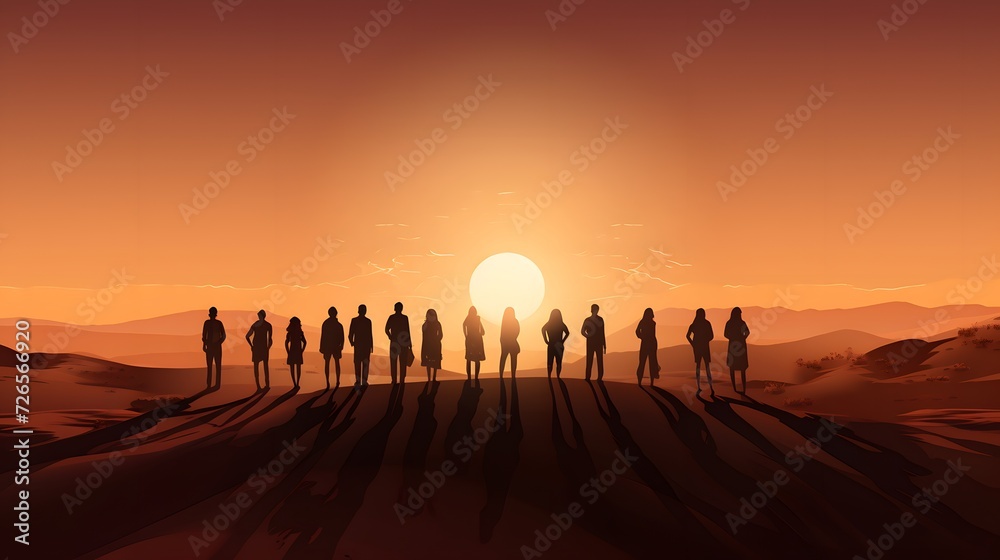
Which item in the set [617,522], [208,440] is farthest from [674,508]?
[208,440]

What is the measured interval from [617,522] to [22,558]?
9746mm

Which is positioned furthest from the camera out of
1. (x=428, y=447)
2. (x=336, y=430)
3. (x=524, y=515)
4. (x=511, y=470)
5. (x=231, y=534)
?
(x=336, y=430)

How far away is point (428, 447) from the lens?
627 inches

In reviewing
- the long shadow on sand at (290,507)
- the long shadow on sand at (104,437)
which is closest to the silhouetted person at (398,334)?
the long shadow on sand at (104,437)

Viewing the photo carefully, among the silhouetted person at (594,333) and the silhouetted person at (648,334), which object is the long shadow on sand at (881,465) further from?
the silhouetted person at (594,333)

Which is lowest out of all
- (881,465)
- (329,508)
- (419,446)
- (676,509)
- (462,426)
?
(676,509)

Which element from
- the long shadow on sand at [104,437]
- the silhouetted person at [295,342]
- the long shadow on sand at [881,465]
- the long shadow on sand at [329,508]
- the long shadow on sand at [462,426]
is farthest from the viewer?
the silhouetted person at [295,342]

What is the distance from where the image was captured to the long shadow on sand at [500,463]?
1287cm

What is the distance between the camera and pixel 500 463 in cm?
1512

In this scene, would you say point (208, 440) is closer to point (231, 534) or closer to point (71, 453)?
point (71, 453)

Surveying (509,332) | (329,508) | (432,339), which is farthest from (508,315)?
(329,508)

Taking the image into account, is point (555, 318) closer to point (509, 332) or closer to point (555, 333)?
point (555, 333)

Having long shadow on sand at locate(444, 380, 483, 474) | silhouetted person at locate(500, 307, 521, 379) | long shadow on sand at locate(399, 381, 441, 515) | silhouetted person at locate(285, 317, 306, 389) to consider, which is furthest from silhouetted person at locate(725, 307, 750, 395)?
silhouetted person at locate(285, 317, 306, 389)

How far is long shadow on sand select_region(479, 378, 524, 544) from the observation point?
12.9m
